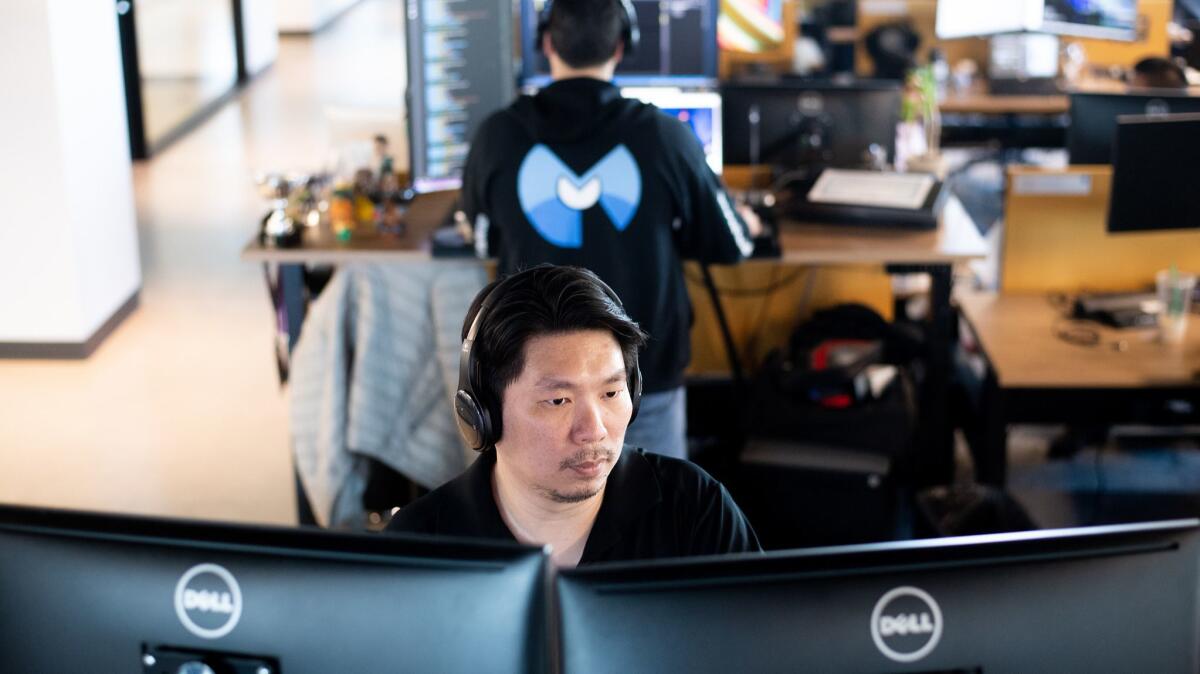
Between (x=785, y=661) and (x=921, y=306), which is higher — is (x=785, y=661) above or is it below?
above

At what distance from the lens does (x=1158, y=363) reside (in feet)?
11.8

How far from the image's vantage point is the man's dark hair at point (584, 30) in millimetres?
3084

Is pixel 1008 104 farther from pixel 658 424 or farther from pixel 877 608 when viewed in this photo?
pixel 877 608

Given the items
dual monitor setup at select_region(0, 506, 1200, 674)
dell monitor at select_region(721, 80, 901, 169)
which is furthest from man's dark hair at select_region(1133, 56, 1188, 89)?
dual monitor setup at select_region(0, 506, 1200, 674)

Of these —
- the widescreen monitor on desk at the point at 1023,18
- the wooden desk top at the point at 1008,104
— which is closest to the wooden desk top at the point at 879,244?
the widescreen monitor on desk at the point at 1023,18

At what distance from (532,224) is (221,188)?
519cm

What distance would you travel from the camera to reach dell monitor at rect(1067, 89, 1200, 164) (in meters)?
4.39

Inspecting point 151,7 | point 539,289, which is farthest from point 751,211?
point 151,7

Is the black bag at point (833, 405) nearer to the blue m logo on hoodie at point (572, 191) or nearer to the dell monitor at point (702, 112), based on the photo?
the dell monitor at point (702, 112)

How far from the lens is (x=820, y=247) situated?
12.5 ft

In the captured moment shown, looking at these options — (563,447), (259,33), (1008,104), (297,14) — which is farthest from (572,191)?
(297,14)

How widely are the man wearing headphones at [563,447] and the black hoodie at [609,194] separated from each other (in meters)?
1.37

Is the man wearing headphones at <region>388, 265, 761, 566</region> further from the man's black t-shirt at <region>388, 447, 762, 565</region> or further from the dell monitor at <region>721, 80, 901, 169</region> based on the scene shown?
the dell monitor at <region>721, 80, 901, 169</region>

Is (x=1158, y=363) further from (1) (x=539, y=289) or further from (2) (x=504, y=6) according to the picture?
(1) (x=539, y=289)
